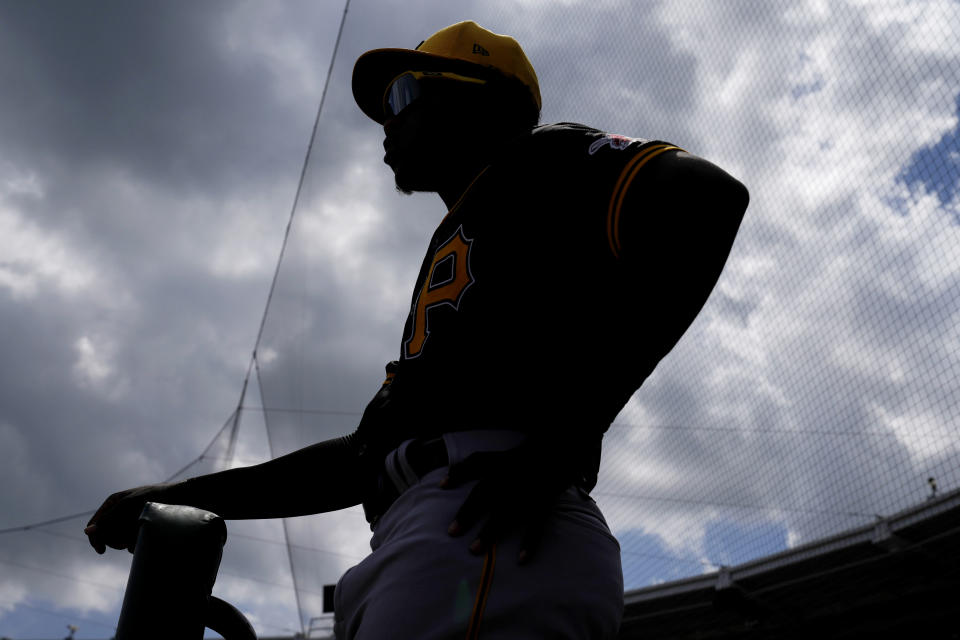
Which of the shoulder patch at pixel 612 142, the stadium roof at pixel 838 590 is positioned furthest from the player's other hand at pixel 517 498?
the stadium roof at pixel 838 590

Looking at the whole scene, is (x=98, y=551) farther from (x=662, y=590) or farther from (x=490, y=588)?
(x=662, y=590)

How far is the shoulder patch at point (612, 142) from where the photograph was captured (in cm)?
95

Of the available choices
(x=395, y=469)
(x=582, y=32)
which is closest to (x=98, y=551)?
(x=395, y=469)

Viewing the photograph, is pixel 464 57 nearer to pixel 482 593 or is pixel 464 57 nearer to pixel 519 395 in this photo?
pixel 519 395

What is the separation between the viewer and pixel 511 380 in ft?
3.00

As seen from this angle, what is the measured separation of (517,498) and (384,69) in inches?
39.1

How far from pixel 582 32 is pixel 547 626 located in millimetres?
6830

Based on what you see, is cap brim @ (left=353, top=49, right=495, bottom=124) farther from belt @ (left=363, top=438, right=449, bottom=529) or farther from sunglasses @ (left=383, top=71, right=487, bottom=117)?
belt @ (left=363, top=438, right=449, bottom=529)

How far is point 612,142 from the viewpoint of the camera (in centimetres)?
97

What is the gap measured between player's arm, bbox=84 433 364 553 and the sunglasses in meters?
0.57

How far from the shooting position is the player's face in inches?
50.9

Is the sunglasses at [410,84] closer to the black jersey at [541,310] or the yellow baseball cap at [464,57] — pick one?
the yellow baseball cap at [464,57]

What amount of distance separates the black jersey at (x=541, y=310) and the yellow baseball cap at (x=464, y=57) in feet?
1.05

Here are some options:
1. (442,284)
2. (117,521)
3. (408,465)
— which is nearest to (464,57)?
(442,284)
